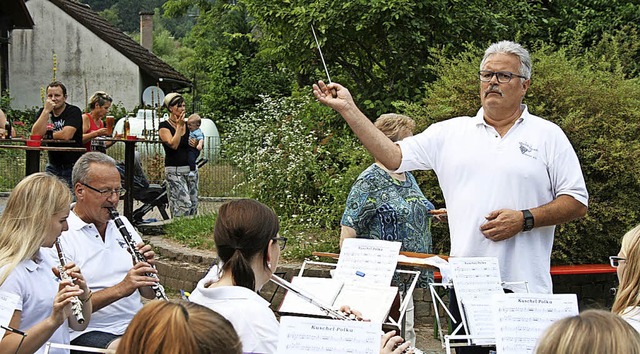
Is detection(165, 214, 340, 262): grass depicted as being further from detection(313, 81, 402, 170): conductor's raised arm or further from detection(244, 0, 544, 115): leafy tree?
detection(313, 81, 402, 170): conductor's raised arm

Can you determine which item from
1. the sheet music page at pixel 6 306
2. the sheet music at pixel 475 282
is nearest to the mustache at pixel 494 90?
the sheet music at pixel 475 282

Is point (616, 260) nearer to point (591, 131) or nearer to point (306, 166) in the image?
point (591, 131)

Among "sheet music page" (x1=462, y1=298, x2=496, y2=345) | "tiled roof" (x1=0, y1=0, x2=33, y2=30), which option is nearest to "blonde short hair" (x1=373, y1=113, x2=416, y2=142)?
"sheet music page" (x1=462, y1=298, x2=496, y2=345)

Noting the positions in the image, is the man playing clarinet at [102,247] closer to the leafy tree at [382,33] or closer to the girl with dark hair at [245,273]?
the girl with dark hair at [245,273]

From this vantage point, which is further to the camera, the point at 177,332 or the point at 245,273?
the point at 245,273

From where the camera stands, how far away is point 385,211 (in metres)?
5.17

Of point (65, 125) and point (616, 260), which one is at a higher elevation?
point (65, 125)

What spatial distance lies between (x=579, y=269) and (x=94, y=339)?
4207mm

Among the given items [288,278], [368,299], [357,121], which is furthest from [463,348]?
[288,278]

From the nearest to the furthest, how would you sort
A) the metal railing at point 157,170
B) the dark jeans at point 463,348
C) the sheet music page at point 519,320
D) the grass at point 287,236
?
1. the sheet music page at point 519,320
2. the dark jeans at point 463,348
3. the grass at point 287,236
4. the metal railing at point 157,170

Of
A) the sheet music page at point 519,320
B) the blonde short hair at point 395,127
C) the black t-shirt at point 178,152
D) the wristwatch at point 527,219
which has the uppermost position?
the blonde short hair at point 395,127

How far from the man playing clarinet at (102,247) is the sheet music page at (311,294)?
668mm

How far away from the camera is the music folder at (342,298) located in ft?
12.7

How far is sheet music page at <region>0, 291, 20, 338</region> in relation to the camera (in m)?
3.20
